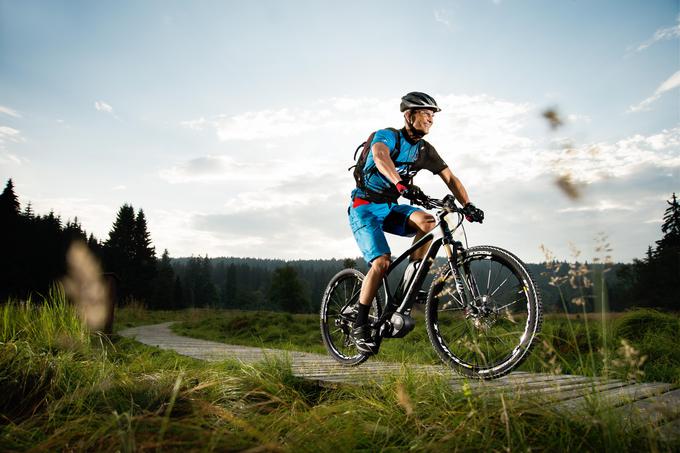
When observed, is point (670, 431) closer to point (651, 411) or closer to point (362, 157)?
point (651, 411)

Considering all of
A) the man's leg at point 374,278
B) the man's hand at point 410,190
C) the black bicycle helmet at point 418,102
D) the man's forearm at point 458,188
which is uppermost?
the black bicycle helmet at point 418,102

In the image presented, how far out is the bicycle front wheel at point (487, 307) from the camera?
3.16 meters

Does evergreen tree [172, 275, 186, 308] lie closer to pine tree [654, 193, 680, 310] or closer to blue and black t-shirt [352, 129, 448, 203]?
pine tree [654, 193, 680, 310]

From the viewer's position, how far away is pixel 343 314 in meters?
5.31

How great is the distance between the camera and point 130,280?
6881cm

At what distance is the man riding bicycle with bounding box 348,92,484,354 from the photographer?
13.7ft

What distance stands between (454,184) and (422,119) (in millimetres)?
766

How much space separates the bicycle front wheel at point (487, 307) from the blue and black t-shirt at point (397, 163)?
1.05 meters

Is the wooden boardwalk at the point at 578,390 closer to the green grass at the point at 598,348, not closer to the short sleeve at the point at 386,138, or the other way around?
the green grass at the point at 598,348

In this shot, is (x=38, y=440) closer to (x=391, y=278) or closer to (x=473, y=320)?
(x=473, y=320)

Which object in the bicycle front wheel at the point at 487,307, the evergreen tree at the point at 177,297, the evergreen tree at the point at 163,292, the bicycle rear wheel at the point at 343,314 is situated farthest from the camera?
the evergreen tree at the point at 177,297

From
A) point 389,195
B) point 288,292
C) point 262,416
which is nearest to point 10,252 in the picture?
point 288,292

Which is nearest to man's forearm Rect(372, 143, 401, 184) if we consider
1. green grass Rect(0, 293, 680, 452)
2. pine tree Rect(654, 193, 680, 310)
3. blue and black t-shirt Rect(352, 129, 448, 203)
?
blue and black t-shirt Rect(352, 129, 448, 203)

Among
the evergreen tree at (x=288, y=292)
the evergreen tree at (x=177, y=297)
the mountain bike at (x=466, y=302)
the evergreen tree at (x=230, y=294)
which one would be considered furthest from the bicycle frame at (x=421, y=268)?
the evergreen tree at (x=230, y=294)
